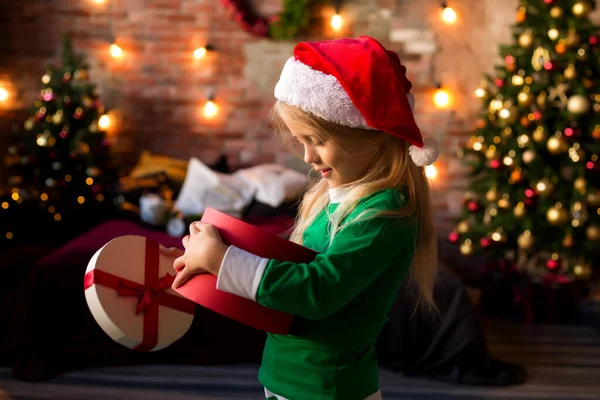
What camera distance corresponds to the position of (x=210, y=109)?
463 centimetres

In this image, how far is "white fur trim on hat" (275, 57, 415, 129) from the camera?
105 cm

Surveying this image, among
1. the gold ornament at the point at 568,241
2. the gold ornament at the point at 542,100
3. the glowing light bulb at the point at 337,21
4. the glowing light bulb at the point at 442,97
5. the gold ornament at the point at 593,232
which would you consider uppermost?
the glowing light bulb at the point at 337,21

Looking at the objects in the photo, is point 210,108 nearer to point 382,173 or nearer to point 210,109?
point 210,109

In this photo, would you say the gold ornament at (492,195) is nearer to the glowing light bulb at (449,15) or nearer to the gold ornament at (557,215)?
the gold ornament at (557,215)

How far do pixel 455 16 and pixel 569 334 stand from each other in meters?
2.27

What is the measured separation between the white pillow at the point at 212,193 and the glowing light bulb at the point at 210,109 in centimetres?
85

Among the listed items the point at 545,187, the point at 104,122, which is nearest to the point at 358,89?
the point at 545,187

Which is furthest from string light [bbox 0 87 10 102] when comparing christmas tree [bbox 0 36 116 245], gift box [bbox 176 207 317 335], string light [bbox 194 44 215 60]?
gift box [bbox 176 207 317 335]

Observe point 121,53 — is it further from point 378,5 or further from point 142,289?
point 142,289

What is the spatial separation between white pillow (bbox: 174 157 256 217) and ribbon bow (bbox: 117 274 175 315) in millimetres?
2357

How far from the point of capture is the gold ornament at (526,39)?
12.1 feet

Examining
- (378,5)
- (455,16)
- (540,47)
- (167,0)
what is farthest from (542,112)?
(167,0)

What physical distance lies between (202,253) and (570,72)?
10.2 ft

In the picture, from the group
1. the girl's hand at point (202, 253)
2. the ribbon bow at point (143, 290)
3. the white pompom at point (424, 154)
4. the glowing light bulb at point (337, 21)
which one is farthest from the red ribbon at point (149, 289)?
the glowing light bulb at point (337, 21)
